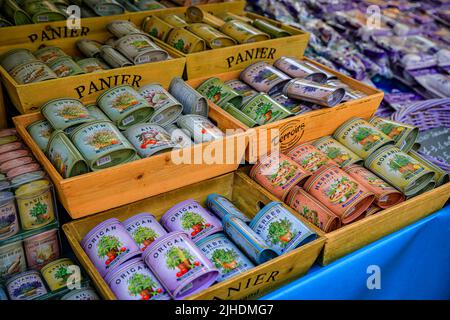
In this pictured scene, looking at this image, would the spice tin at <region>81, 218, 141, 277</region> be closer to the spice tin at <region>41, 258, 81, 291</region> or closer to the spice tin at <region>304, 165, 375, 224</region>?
the spice tin at <region>41, 258, 81, 291</region>

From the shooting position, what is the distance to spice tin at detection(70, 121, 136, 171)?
1479mm

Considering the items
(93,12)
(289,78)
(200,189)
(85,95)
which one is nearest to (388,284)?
(200,189)

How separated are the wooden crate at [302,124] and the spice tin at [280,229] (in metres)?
0.28

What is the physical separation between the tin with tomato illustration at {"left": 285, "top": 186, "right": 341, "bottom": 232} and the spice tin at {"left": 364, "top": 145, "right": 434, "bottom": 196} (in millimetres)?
340

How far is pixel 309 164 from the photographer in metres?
1.82

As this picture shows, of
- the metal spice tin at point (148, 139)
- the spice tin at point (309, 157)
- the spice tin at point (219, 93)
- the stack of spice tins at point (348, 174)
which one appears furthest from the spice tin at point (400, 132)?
the metal spice tin at point (148, 139)

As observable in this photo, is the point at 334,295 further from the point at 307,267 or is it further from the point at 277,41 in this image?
the point at 277,41

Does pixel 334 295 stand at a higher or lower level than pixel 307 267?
lower

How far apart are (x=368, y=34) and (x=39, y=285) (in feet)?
9.72

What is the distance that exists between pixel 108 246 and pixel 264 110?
88 cm

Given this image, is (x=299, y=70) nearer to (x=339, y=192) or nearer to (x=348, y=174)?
(x=348, y=174)

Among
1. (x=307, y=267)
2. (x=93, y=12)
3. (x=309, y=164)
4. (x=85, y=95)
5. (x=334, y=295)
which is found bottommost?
(x=334, y=295)

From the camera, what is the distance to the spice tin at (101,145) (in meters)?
1.48
